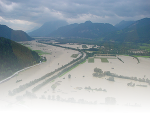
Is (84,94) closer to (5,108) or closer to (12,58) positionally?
(5,108)

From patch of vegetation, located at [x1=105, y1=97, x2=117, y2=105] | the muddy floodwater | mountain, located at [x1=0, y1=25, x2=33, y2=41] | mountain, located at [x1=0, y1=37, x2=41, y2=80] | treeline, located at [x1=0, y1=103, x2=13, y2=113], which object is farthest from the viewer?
mountain, located at [x1=0, y1=25, x2=33, y2=41]

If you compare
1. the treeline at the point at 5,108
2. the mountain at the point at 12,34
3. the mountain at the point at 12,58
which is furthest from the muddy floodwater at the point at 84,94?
the mountain at the point at 12,34

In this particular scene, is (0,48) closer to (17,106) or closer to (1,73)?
(1,73)

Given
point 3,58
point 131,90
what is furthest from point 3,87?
point 131,90

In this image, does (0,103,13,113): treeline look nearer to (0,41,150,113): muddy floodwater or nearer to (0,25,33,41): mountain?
(0,41,150,113): muddy floodwater

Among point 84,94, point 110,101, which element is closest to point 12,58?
point 84,94

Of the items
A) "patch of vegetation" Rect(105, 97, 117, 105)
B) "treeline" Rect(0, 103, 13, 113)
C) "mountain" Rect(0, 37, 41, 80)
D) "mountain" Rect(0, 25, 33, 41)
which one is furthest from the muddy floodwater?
"mountain" Rect(0, 25, 33, 41)

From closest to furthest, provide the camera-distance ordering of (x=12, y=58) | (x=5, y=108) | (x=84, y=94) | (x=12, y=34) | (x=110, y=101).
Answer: (x=5, y=108)
(x=110, y=101)
(x=84, y=94)
(x=12, y=58)
(x=12, y=34)

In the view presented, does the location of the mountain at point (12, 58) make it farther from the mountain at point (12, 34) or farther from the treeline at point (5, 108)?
the mountain at point (12, 34)
